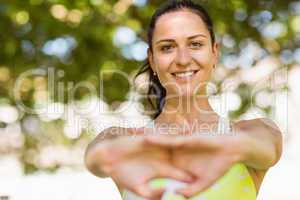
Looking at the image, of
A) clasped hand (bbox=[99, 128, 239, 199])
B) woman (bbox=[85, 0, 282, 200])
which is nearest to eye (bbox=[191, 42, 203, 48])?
woman (bbox=[85, 0, 282, 200])

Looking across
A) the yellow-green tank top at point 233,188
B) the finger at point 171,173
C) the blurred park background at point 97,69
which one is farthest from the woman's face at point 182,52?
the blurred park background at point 97,69

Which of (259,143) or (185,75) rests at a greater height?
(185,75)

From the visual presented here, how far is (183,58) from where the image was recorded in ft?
4.10

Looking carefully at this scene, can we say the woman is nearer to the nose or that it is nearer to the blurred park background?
the nose

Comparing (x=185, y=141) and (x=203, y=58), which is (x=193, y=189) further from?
(x=203, y=58)

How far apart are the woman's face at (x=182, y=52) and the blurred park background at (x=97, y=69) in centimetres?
222

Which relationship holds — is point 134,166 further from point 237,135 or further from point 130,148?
point 237,135

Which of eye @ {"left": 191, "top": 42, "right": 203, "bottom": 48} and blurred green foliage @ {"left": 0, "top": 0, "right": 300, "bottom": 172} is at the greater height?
blurred green foliage @ {"left": 0, "top": 0, "right": 300, "bottom": 172}

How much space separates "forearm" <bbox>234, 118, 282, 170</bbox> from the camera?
0.91m

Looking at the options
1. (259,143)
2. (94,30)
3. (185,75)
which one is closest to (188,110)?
(185,75)

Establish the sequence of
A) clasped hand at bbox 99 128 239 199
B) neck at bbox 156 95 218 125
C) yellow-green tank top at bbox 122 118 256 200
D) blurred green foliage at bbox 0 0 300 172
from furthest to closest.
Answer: blurred green foliage at bbox 0 0 300 172 → neck at bbox 156 95 218 125 → yellow-green tank top at bbox 122 118 256 200 → clasped hand at bbox 99 128 239 199

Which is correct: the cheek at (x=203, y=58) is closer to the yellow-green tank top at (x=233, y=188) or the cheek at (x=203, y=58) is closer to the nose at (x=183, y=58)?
the nose at (x=183, y=58)

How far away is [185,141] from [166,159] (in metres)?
0.05

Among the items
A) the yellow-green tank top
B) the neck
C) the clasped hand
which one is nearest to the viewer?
the clasped hand
